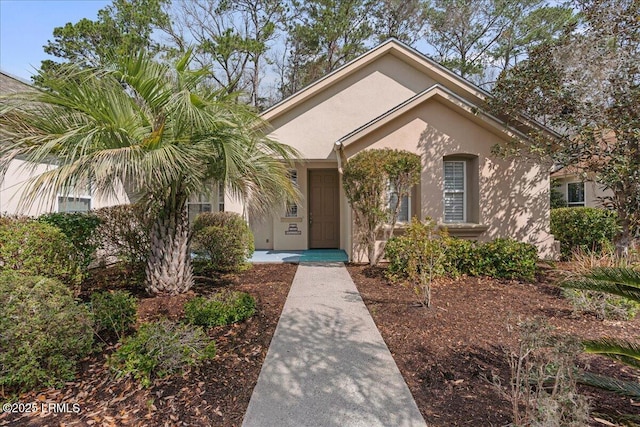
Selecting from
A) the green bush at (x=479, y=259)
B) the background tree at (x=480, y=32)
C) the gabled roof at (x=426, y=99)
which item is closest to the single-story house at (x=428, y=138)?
the gabled roof at (x=426, y=99)

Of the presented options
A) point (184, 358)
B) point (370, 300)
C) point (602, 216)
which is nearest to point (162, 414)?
point (184, 358)

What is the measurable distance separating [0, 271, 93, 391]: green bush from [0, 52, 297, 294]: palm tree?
122 cm

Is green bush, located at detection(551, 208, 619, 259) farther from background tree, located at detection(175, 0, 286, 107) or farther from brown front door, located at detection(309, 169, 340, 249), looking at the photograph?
background tree, located at detection(175, 0, 286, 107)

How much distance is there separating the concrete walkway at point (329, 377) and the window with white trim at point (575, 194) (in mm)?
16060

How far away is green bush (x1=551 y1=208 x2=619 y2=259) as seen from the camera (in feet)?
29.0

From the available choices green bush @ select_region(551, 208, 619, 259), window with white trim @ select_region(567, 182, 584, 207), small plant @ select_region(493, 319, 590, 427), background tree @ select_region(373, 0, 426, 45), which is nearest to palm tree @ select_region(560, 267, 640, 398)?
small plant @ select_region(493, 319, 590, 427)

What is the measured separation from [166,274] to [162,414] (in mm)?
3364

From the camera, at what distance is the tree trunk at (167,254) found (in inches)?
226

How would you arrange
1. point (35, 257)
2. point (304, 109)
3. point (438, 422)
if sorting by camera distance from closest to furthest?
1. point (438, 422)
2. point (35, 257)
3. point (304, 109)

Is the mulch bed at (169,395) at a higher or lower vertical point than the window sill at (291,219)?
lower

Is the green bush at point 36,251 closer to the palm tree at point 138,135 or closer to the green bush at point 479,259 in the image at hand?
the palm tree at point 138,135

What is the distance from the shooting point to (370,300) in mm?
5875

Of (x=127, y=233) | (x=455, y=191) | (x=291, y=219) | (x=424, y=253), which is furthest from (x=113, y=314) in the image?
(x=455, y=191)

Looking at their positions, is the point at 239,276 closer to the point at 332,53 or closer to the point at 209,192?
the point at 209,192
